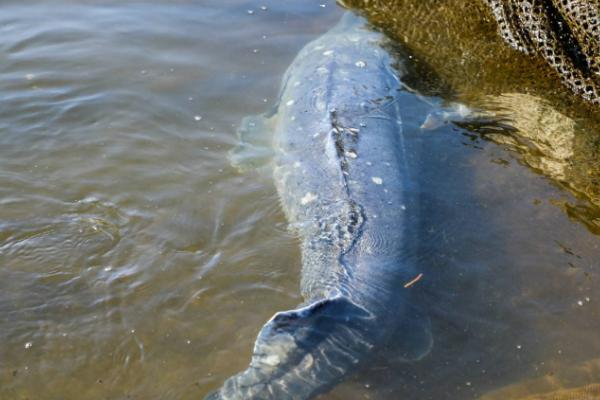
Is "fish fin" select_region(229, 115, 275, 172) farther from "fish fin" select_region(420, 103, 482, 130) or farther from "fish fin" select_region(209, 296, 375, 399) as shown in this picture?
"fish fin" select_region(209, 296, 375, 399)

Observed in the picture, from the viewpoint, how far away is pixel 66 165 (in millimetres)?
4453

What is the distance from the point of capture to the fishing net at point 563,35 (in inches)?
200

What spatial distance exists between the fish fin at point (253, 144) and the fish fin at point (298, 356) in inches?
69.5

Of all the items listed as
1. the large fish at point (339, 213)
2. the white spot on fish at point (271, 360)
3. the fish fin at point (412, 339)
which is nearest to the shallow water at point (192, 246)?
the fish fin at point (412, 339)

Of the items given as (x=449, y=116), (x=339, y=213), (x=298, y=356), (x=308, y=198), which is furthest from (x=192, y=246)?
(x=449, y=116)

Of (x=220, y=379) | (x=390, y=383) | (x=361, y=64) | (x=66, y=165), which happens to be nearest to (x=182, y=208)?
(x=66, y=165)

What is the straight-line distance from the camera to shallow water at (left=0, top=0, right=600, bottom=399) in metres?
3.22

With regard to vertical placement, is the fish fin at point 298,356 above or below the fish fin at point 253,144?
below

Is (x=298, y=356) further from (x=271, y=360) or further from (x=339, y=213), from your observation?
(x=339, y=213)

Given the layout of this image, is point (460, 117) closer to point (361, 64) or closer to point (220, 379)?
point (361, 64)

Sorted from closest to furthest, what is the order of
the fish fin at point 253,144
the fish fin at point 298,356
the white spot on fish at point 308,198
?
the fish fin at point 298,356 < the white spot on fish at point 308,198 < the fish fin at point 253,144

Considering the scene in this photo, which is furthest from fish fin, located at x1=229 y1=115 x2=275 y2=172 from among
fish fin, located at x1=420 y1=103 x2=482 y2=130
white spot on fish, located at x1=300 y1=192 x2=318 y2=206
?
fish fin, located at x1=420 y1=103 x2=482 y2=130

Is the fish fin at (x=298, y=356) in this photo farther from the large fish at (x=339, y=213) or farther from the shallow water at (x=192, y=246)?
the shallow water at (x=192, y=246)

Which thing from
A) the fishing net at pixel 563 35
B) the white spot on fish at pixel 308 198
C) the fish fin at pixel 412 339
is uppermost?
the fishing net at pixel 563 35
